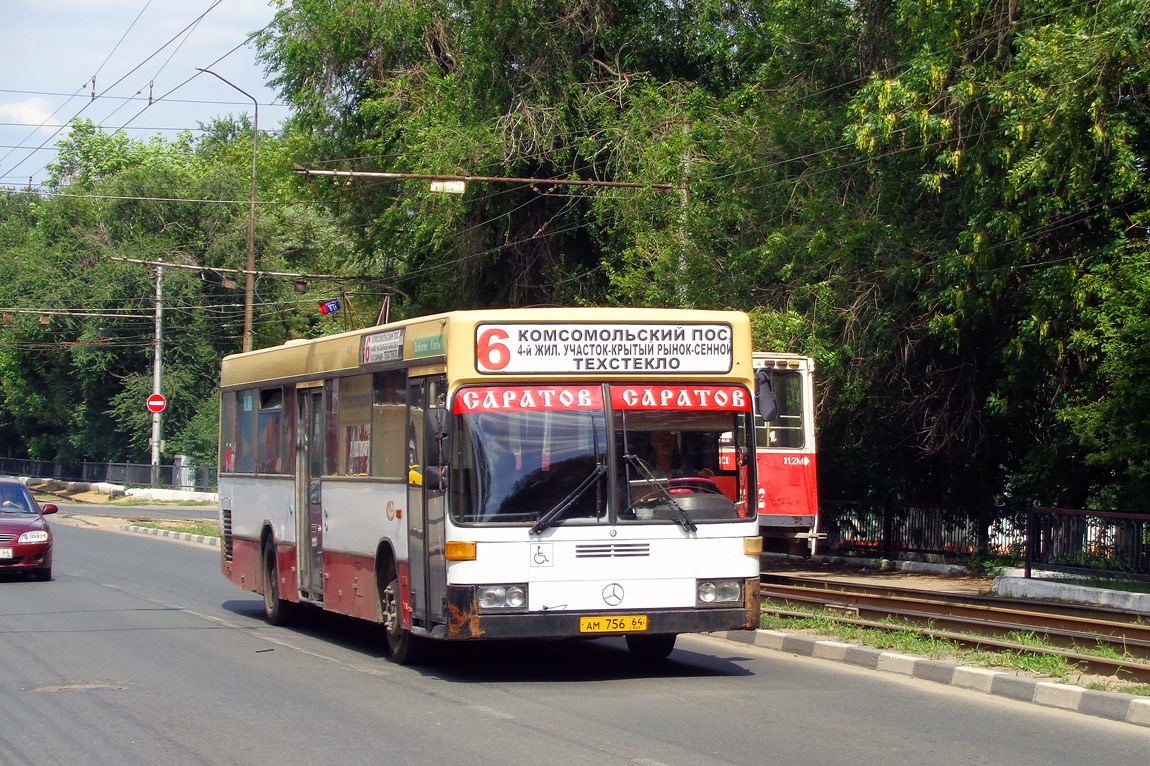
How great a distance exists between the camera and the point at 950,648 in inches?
480

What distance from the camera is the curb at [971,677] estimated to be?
9.42m

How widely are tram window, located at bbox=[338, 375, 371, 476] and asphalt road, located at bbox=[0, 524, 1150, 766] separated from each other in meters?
1.78

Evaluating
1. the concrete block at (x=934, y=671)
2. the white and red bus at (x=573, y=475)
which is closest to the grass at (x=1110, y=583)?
the concrete block at (x=934, y=671)

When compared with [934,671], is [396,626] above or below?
above

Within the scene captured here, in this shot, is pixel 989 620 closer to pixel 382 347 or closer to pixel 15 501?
pixel 382 347

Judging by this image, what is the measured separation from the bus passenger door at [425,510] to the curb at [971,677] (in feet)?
12.7

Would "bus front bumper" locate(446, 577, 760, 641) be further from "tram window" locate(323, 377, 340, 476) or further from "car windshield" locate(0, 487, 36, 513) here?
"car windshield" locate(0, 487, 36, 513)

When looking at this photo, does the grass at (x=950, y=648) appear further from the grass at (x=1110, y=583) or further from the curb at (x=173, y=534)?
the curb at (x=173, y=534)

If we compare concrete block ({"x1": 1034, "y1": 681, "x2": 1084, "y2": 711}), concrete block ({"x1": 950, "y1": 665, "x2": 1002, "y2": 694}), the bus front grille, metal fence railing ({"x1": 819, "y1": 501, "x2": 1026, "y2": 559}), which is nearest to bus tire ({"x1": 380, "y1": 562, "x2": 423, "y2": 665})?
the bus front grille

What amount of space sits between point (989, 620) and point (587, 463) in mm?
6133

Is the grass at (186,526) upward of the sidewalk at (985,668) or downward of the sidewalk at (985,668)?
upward

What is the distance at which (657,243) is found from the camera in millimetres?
27703

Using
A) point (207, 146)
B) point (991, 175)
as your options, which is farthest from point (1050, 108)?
point (207, 146)

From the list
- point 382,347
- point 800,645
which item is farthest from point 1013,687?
point 382,347
